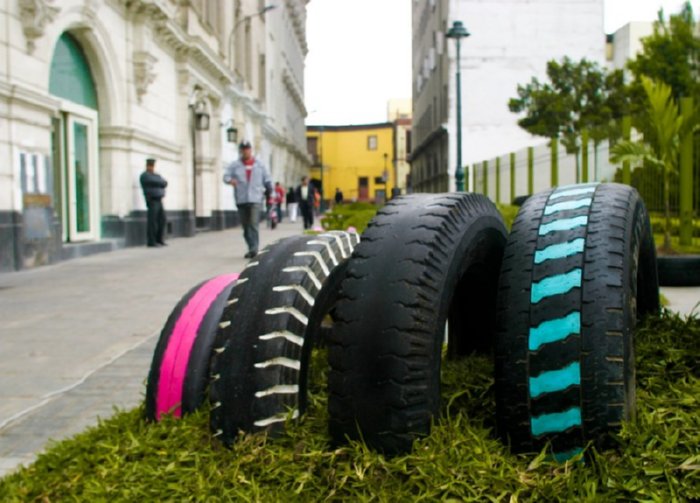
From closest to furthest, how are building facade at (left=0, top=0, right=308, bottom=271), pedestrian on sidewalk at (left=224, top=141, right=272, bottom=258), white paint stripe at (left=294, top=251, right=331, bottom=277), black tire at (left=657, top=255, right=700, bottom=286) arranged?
white paint stripe at (left=294, top=251, right=331, bottom=277), black tire at (left=657, top=255, right=700, bottom=286), building facade at (left=0, top=0, right=308, bottom=271), pedestrian on sidewalk at (left=224, top=141, right=272, bottom=258)

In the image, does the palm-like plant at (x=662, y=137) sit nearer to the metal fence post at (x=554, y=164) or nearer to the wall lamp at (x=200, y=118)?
the metal fence post at (x=554, y=164)

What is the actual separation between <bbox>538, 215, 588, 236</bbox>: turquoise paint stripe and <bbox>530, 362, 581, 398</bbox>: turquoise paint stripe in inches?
17.7

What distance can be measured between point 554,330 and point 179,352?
146cm

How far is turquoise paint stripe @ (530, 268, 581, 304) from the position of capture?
2049mm

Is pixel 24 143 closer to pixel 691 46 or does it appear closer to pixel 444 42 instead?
pixel 691 46

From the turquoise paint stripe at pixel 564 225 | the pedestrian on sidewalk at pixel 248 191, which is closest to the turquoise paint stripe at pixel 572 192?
the turquoise paint stripe at pixel 564 225

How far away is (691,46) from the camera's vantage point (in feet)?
96.5

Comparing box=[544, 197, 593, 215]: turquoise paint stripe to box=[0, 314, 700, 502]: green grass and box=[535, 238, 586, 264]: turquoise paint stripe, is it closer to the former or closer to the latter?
box=[535, 238, 586, 264]: turquoise paint stripe

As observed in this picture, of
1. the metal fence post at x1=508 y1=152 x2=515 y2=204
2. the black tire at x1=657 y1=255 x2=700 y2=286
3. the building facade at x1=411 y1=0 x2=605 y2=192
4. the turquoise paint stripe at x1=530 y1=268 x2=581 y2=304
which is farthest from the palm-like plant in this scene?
the building facade at x1=411 y1=0 x2=605 y2=192

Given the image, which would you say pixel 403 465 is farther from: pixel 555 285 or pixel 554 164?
pixel 554 164

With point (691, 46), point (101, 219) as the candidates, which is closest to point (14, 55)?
point (101, 219)

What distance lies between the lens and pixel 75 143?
1460 centimetres

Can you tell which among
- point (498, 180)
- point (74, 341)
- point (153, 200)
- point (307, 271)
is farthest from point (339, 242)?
point (498, 180)

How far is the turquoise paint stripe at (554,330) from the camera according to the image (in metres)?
1.99
